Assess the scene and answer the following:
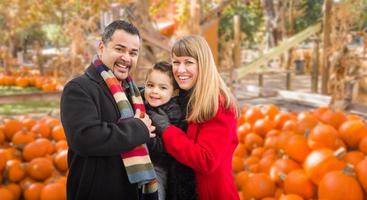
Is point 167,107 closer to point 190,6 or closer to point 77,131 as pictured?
point 77,131

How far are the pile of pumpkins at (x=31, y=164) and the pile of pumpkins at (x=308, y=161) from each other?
59.5 inches

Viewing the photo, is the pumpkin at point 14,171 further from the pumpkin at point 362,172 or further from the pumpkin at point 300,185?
the pumpkin at point 362,172

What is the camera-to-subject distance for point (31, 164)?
10.9 ft

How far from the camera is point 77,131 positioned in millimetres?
1601

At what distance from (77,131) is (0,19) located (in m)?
14.1

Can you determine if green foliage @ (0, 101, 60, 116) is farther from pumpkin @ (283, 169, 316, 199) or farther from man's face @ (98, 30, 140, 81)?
man's face @ (98, 30, 140, 81)

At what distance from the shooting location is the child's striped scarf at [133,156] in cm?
173

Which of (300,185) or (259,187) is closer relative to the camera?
(300,185)

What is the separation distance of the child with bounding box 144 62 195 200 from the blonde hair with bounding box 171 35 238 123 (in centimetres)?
10

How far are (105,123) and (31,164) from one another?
1.98 metres

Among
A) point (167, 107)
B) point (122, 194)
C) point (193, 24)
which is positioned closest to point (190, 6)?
point (193, 24)

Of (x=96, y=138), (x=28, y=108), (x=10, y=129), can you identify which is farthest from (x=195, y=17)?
(x=28, y=108)

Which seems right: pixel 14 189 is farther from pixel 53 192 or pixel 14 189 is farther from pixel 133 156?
pixel 133 156

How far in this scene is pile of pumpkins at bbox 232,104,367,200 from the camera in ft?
8.30
